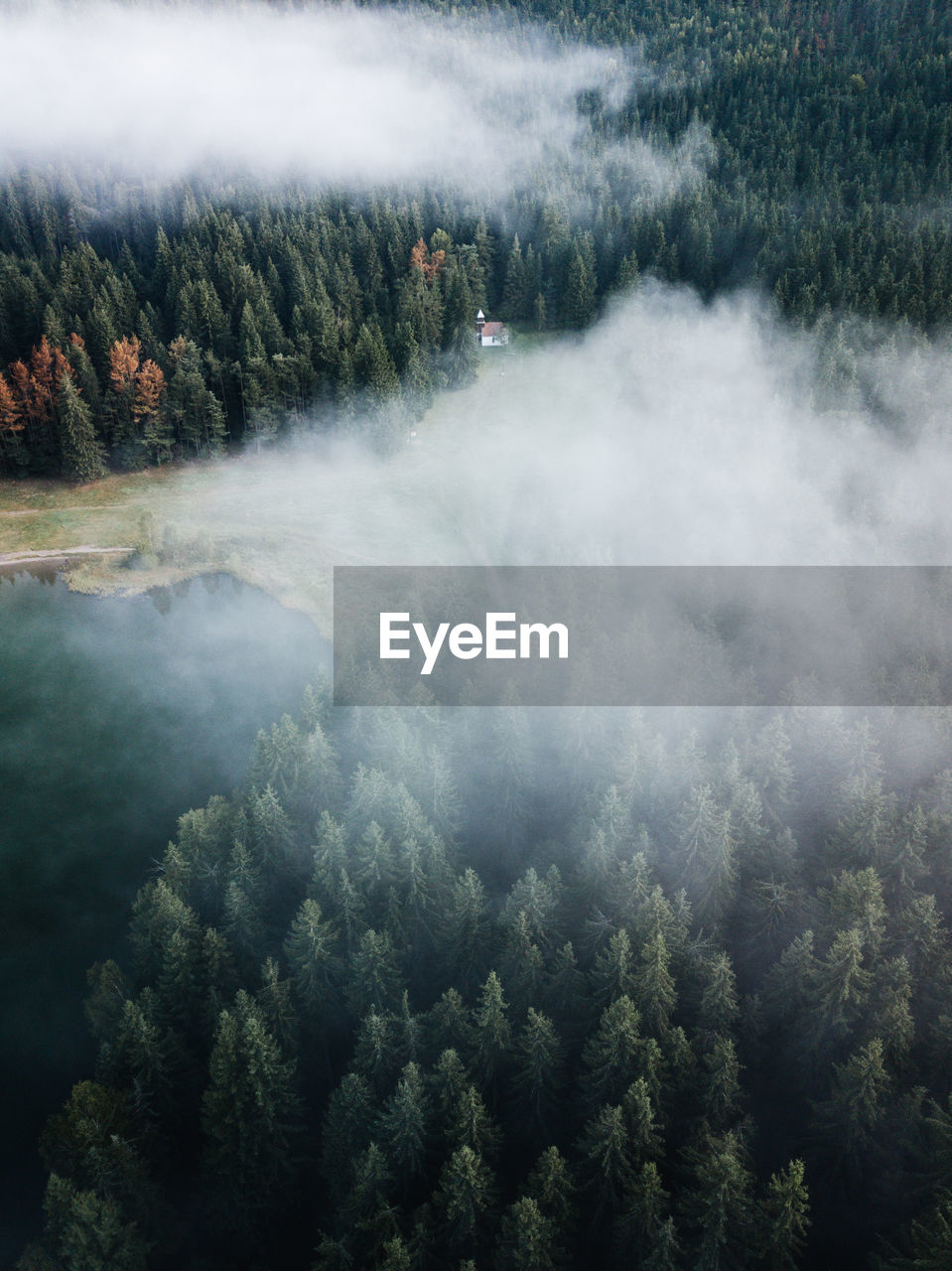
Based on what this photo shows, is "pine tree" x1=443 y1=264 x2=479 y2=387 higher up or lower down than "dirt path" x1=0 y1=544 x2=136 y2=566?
higher up

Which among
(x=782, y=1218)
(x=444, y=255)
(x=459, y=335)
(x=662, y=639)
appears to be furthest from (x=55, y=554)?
Result: (x=782, y=1218)

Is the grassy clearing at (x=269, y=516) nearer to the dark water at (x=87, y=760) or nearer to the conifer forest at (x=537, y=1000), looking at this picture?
the dark water at (x=87, y=760)

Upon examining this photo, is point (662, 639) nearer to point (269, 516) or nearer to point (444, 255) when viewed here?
point (269, 516)

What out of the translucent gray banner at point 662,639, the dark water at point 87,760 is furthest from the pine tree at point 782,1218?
the dark water at point 87,760

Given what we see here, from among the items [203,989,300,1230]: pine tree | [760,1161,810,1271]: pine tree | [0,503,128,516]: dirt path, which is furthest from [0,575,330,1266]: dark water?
[760,1161,810,1271]: pine tree

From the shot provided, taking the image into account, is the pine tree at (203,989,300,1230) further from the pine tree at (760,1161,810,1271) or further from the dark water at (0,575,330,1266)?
the pine tree at (760,1161,810,1271)

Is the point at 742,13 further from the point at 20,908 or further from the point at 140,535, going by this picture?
the point at 20,908

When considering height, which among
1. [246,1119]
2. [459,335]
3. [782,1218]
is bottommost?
[246,1119]
